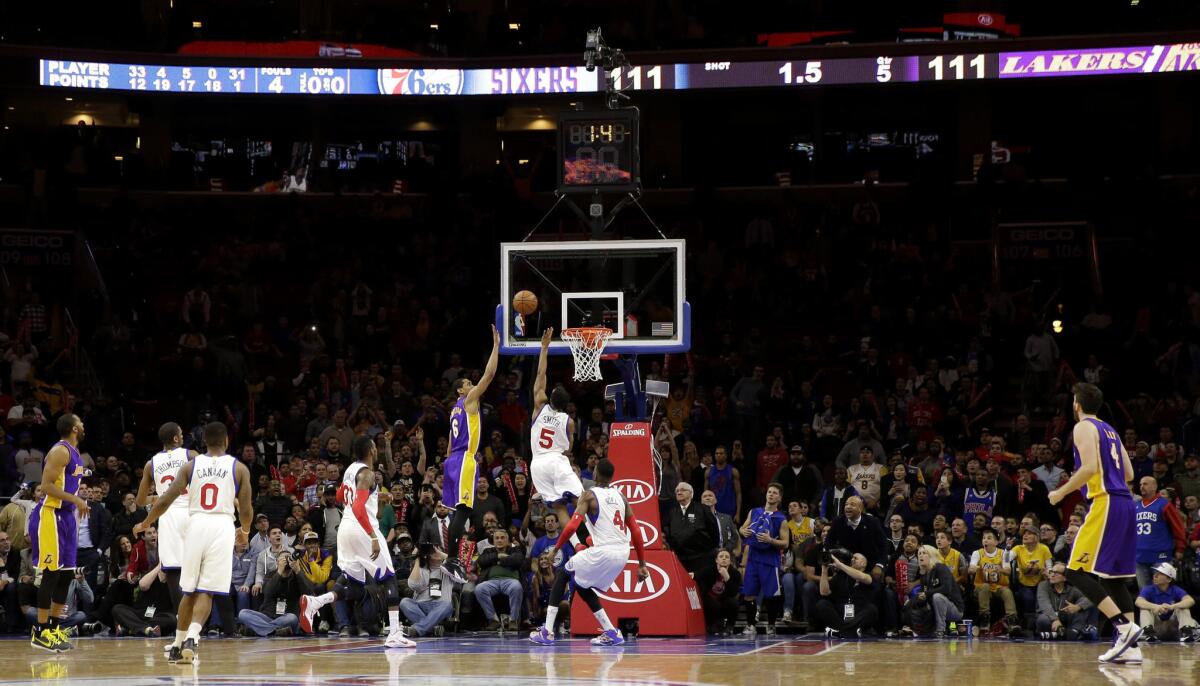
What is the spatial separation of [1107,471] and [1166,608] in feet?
14.3

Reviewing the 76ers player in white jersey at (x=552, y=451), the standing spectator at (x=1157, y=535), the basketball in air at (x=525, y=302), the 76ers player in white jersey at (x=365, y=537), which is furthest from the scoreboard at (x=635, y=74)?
the 76ers player in white jersey at (x=365, y=537)

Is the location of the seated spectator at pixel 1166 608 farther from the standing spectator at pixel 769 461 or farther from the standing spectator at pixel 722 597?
the standing spectator at pixel 769 461

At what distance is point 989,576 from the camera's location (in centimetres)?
1658

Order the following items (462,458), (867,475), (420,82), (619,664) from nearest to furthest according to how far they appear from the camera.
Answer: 1. (619,664)
2. (462,458)
3. (867,475)
4. (420,82)

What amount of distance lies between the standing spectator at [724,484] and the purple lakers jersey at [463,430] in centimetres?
474

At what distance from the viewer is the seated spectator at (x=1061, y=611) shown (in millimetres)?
15750

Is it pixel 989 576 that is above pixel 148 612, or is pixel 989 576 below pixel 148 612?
above

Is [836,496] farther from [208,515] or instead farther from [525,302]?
[208,515]

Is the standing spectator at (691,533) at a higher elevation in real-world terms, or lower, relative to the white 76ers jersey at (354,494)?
lower

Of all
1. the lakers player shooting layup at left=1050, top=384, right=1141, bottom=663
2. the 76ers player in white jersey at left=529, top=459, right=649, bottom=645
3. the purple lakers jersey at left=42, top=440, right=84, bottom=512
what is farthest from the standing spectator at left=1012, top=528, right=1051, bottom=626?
the purple lakers jersey at left=42, top=440, right=84, bottom=512

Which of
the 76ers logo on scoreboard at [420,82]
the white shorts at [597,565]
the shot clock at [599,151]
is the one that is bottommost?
the white shorts at [597,565]

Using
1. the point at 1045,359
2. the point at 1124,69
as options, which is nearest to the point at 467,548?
the point at 1045,359

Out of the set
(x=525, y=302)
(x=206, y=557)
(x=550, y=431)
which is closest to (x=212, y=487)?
(x=206, y=557)

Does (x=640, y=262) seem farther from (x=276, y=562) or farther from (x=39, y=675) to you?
(x=39, y=675)
